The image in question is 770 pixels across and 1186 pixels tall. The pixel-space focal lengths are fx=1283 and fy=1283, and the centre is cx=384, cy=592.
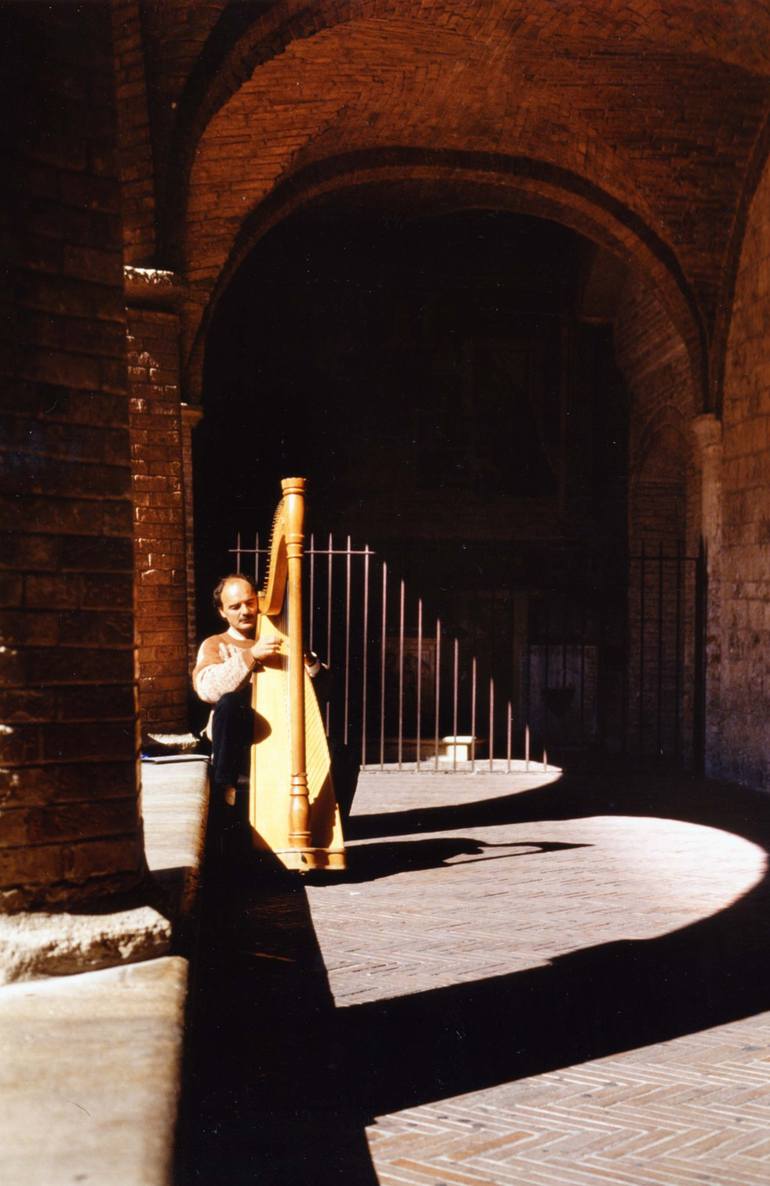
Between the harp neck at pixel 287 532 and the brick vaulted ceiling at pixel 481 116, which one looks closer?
the harp neck at pixel 287 532

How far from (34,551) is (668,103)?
859 cm

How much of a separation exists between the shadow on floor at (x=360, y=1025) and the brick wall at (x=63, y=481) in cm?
49

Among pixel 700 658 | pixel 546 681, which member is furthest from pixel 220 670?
pixel 546 681

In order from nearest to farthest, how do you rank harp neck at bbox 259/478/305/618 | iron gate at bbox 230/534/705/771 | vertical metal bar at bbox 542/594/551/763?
1. harp neck at bbox 259/478/305/618
2. iron gate at bbox 230/534/705/771
3. vertical metal bar at bbox 542/594/551/763

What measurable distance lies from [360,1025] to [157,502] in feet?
11.9

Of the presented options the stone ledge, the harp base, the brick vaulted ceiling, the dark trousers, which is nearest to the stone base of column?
the stone ledge

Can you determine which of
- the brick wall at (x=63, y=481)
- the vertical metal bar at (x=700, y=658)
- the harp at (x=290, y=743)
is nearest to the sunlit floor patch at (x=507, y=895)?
the harp at (x=290, y=743)

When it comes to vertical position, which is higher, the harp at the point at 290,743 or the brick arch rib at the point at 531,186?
the brick arch rib at the point at 531,186

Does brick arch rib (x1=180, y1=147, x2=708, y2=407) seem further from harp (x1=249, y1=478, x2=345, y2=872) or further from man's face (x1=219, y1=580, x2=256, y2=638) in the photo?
harp (x1=249, y1=478, x2=345, y2=872)

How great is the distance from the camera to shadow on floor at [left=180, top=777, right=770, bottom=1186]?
2738 millimetres

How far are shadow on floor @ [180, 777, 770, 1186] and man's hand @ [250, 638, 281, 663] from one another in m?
0.95

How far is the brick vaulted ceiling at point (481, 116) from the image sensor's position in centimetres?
742

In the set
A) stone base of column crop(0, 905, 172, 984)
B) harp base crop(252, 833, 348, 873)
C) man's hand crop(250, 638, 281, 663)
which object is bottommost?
harp base crop(252, 833, 348, 873)

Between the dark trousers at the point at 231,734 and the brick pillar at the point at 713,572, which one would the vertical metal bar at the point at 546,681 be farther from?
the dark trousers at the point at 231,734
